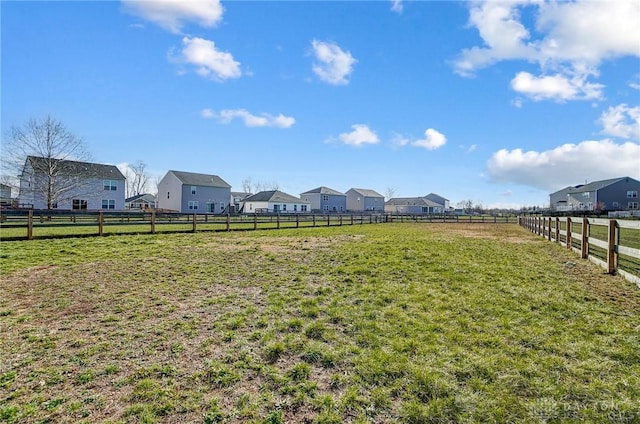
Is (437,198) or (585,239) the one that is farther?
(437,198)

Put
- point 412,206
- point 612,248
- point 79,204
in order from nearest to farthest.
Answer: point 612,248
point 79,204
point 412,206

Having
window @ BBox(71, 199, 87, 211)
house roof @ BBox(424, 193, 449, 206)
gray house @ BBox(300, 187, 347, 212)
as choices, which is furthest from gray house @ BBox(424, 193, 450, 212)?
window @ BBox(71, 199, 87, 211)

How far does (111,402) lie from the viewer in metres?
2.61

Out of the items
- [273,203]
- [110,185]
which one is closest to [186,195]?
[110,185]

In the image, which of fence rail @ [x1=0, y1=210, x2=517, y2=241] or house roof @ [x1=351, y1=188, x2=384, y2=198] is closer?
fence rail @ [x1=0, y1=210, x2=517, y2=241]

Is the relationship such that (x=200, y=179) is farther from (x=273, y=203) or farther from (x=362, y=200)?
(x=362, y=200)

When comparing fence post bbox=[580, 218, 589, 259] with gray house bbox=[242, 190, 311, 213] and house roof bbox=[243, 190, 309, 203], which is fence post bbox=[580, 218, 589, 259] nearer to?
gray house bbox=[242, 190, 311, 213]

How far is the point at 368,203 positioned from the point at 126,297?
73.8m

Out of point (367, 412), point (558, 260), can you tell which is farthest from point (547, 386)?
point (558, 260)

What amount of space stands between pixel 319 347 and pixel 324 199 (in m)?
66.2

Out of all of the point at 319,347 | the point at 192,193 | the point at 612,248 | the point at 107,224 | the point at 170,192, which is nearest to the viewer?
the point at 319,347

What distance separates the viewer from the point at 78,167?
36.6 metres

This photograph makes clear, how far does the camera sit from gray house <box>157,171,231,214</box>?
1879 inches

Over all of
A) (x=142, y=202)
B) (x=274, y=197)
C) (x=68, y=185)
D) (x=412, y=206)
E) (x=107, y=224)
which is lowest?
(x=107, y=224)
